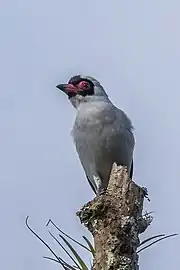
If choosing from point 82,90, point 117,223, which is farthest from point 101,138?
point 117,223

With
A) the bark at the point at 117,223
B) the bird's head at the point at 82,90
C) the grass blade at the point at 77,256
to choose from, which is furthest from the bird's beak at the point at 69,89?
the grass blade at the point at 77,256

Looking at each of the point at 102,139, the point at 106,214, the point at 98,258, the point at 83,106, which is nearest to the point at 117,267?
the point at 98,258

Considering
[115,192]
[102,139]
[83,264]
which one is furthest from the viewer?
[102,139]

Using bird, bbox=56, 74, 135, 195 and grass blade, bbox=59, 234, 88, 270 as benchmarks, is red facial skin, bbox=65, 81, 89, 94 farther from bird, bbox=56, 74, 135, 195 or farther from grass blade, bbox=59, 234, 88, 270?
grass blade, bbox=59, 234, 88, 270

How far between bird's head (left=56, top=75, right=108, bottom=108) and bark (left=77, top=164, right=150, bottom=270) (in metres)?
3.11

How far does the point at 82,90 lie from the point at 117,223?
3747 mm

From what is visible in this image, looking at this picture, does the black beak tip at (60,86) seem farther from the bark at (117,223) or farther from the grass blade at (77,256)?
the grass blade at (77,256)

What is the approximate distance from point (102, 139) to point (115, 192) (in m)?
2.64

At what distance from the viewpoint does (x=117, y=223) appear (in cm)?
436

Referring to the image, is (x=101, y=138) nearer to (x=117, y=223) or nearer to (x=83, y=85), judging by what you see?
(x=83, y=85)

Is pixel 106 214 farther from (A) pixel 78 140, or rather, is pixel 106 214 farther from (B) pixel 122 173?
(A) pixel 78 140

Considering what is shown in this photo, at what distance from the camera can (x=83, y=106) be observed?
7.66 metres

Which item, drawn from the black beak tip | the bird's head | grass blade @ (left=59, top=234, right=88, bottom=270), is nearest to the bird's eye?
the bird's head

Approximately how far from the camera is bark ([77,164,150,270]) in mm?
4176
